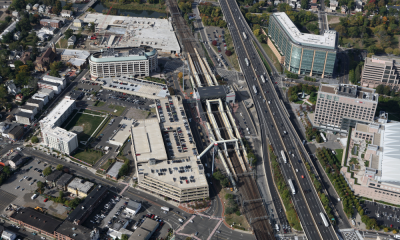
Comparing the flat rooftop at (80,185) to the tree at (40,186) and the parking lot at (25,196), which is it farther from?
the tree at (40,186)

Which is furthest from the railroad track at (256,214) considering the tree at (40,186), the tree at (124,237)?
the tree at (40,186)

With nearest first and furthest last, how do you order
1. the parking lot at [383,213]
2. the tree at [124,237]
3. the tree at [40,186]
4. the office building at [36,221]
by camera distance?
the tree at [124,237] < the office building at [36,221] < the parking lot at [383,213] < the tree at [40,186]

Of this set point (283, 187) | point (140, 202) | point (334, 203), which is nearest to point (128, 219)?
point (140, 202)

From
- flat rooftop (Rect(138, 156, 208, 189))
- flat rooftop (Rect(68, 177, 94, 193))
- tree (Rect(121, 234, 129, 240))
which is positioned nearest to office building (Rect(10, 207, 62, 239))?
flat rooftop (Rect(68, 177, 94, 193))

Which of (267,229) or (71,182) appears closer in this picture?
(267,229)

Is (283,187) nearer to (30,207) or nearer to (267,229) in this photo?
(267,229)

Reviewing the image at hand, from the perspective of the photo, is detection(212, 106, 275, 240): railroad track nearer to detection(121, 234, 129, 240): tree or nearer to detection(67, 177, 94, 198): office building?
detection(121, 234, 129, 240): tree
